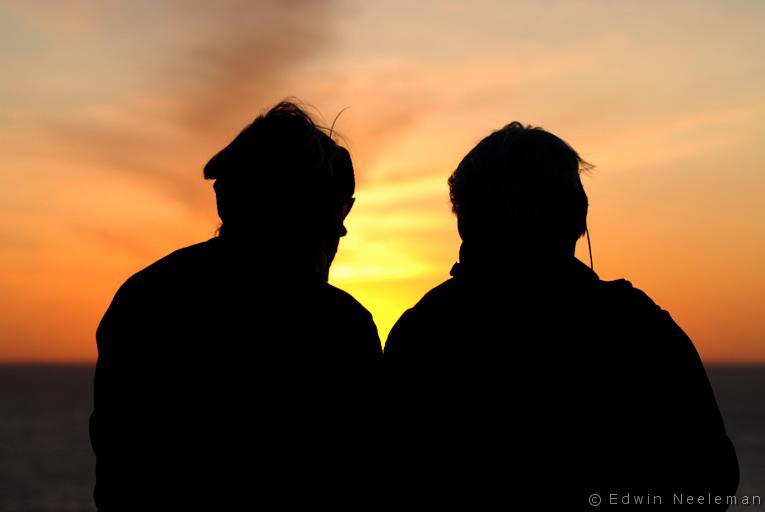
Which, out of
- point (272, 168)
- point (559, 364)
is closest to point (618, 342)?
point (559, 364)

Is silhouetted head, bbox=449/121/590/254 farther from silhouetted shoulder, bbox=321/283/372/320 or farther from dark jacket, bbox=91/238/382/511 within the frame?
dark jacket, bbox=91/238/382/511

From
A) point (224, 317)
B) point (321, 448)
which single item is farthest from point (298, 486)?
point (224, 317)

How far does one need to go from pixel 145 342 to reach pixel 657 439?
162 centimetres

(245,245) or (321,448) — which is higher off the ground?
(245,245)

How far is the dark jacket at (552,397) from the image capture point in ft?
9.08

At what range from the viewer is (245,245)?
3084 mm

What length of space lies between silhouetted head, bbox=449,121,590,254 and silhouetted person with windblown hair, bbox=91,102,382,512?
47cm

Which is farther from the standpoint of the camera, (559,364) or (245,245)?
(245,245)

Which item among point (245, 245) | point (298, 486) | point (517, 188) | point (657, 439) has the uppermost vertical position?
point (517, 188)

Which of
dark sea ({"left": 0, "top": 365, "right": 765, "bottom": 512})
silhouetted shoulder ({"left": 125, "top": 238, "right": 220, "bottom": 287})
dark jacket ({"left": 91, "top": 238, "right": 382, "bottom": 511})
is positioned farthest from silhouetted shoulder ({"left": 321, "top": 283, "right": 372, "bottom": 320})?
dark sea ({"left": 0, "top": 365, "right": 765, "bottom": 512})

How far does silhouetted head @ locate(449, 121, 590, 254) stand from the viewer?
292 centimetres

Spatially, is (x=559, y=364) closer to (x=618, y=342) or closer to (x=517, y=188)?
(x=618, y=342)

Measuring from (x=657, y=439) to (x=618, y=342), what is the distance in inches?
11.9

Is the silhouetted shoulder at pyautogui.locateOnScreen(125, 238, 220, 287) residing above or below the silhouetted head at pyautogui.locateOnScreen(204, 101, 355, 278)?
below
